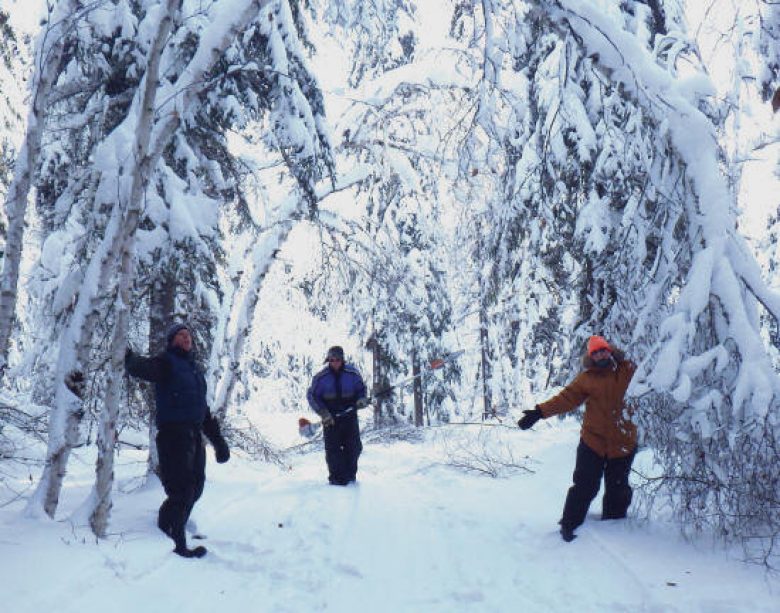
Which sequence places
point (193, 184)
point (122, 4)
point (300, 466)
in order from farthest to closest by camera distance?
point (300, 466), point (193, 184), point (122, 4)

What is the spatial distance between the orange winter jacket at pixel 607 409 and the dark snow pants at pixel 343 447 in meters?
3.75

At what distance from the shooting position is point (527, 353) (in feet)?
78.7

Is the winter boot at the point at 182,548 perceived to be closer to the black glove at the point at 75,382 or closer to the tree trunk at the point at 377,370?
the black glove at the point at 75,382

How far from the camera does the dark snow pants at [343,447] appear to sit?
333 inches

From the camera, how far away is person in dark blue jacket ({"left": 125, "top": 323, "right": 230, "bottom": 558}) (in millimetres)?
4785

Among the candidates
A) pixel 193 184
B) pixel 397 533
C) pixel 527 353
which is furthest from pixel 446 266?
pixel 397 533

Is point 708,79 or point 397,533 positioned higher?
point 708,79

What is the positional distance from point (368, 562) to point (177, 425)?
1.79 metres

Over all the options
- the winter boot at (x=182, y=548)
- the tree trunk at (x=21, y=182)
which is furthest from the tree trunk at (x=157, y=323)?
the winter boot at (x=182, y=548)

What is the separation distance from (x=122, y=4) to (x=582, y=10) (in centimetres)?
500

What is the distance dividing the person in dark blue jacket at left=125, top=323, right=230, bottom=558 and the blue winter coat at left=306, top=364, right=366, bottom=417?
336cm

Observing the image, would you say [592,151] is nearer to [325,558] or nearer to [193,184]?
[193,184]

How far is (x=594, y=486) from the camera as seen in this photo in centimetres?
530

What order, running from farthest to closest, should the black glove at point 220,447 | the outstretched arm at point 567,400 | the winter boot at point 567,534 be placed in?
1. the black glove at point 220,447
2. the outstretched arm at point 567,400
3. the winter boot at point 567,534
